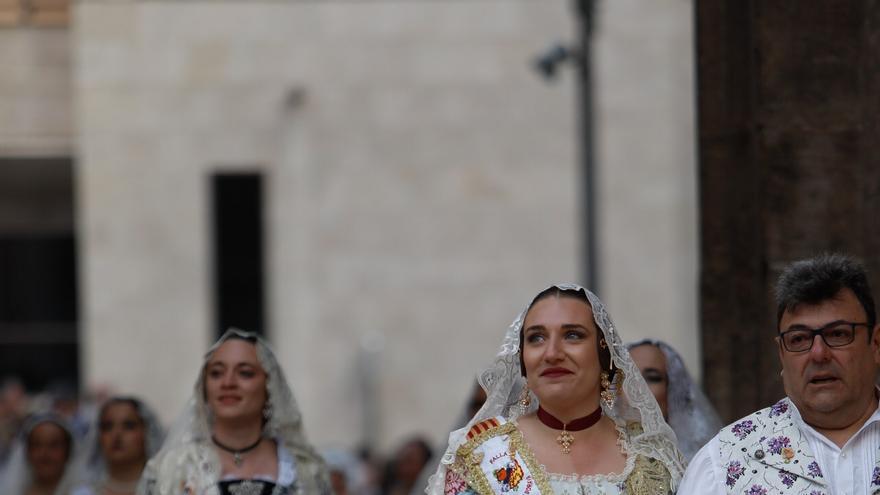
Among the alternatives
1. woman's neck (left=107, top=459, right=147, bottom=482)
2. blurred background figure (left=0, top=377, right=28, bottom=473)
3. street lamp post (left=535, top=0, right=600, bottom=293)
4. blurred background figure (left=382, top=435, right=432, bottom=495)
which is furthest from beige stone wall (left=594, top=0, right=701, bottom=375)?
woman's neck (left=107, top=459, right=147, bottom=482)

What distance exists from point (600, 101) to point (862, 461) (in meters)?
18.8

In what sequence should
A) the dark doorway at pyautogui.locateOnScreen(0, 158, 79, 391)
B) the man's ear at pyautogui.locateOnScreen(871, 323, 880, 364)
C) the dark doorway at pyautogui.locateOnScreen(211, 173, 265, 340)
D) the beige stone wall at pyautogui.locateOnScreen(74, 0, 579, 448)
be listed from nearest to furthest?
the man's ear at pyautogui.locateOnScreen(871, 323, 880, 364)
the beige stone wall at pyautogui.locateOnScreen(74, 0, 579, 448)
the dark doorway at pyautogui.locateOnScreen(211, 173, 265, 340)
the dark doorway at pyautogui.locateOnScreen(0, 158, 79, 391)

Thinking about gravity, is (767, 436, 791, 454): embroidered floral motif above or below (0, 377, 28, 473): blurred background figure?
above

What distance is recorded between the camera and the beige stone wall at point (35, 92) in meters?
25.0

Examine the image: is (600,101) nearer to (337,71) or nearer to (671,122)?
(671,122)

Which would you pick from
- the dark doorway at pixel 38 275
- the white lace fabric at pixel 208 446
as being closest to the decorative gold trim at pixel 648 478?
the white lace fabric at pixel 208 446

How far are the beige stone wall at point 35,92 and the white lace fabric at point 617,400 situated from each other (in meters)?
20.3

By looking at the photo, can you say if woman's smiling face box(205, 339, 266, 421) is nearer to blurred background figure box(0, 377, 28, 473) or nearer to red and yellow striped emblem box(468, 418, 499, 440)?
red and yellow striped emblem box(468, 418, 499, 440)

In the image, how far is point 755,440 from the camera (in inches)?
207

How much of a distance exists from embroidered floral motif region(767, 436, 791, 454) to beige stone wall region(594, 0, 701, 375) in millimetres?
18479

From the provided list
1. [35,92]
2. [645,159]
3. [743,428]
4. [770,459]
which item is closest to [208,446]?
[743,428]

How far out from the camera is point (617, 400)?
5.85 meters

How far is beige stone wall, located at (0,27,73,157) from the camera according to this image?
25.0m

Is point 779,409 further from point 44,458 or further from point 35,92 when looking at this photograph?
point 35,92
